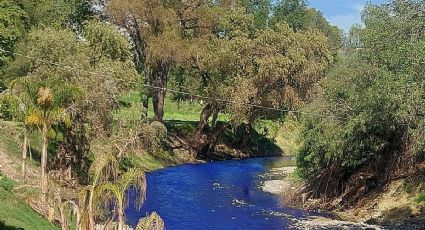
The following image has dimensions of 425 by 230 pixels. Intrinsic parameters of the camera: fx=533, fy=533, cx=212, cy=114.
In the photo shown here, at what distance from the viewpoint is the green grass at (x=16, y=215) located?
2067cm

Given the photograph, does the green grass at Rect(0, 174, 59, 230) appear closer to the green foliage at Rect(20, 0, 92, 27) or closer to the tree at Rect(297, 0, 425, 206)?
the tree at Rect(297, 0, 425, 206)

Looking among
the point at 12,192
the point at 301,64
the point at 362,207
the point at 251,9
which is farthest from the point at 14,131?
the point at 251,9

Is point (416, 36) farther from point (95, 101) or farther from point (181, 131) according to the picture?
point (181, 131)

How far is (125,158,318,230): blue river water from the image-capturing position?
32.5 meters

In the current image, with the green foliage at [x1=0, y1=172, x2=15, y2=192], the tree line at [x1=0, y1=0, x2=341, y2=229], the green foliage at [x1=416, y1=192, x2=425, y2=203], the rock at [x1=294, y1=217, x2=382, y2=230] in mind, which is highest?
the tree line at [x1=0, y1=0, x2=341, y2=229]

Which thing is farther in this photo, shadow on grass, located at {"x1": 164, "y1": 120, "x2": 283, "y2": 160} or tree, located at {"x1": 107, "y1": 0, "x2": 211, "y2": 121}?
shadow on grass, located at {"x1": 164, "y1": 120, "x2": 283, "y2": 160}

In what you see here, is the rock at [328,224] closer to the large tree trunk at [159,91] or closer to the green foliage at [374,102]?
the green foliage at [374,102]

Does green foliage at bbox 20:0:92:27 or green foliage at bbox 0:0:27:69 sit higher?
green foliage at bbox 20:0:92:27

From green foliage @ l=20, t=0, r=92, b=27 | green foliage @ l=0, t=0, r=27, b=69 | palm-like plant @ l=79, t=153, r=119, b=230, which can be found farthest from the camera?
green foliage @ l=20, t=0, r=92, b=27

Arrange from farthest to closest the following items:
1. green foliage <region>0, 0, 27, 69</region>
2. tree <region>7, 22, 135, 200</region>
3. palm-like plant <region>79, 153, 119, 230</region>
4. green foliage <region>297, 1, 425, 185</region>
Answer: green foliage <region>0, 0, 27, 69</region>, tree <region>7, 22, 135, 200</region>, green foliage <region>297, 1, 425, 185</region>, palm-like plant <region>79, 153, 119, 230</region>

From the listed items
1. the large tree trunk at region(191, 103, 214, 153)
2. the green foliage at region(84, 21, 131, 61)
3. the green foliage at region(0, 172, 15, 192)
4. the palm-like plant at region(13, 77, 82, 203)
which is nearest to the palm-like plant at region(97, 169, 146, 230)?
the palm-like plant at region(13, 77, 82, 203)

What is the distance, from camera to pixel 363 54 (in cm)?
3241

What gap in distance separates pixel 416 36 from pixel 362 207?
12.6 meters

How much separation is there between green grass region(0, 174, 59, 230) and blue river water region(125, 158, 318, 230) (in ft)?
23.5
